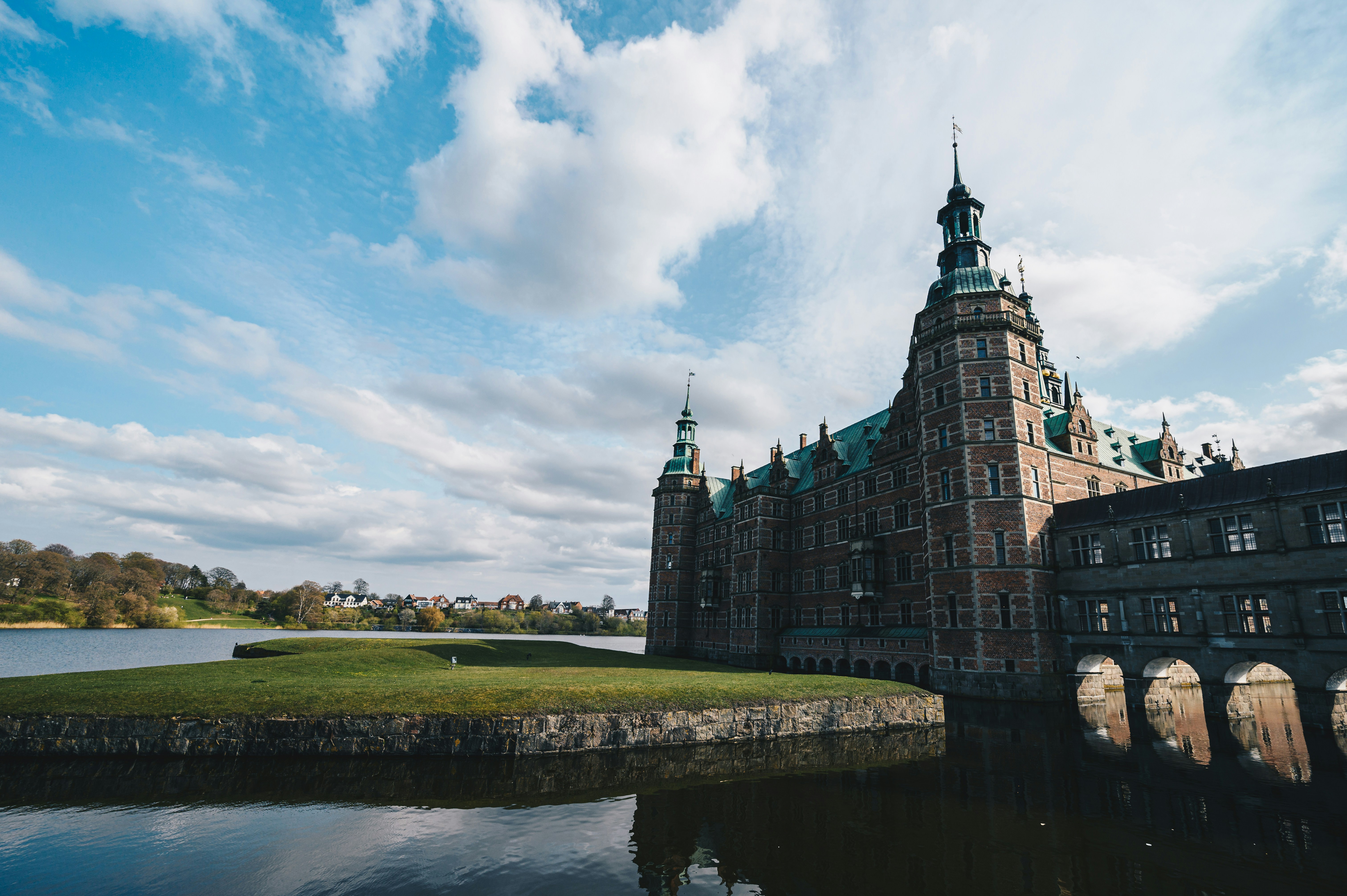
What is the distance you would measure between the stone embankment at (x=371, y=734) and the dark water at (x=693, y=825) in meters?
0.67

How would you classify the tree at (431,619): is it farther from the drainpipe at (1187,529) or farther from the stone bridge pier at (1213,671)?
the drainpipe at (1187,529)

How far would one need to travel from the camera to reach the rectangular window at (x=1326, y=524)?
88.4ft

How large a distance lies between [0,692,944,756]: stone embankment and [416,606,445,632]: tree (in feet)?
402

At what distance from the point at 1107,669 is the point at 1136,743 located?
1963 centimetres

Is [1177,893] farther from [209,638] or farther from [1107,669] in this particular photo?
[209,638]

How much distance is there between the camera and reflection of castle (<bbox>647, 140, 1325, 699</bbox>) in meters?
38.8

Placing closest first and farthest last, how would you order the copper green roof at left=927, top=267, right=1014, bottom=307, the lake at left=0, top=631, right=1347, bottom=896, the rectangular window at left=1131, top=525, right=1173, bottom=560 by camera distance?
the lake at left=0, top=631, right=1347, bottom=896
the rectangular window at left=1131, top=525, right=1173, bottom=560
the copper green roof at left=927, top=267, right=1014, bottom=307

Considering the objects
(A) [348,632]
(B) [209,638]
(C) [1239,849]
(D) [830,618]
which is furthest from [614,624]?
(C) [1239,849]

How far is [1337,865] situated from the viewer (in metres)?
12.8

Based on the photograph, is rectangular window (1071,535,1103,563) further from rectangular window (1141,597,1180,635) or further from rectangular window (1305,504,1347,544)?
rectangular window (1305,504,1347,544)

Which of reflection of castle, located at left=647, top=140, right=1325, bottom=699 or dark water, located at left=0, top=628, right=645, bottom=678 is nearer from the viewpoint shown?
Answer: reflection of castle, located at left=647, top=140, right=1325, bottom=699

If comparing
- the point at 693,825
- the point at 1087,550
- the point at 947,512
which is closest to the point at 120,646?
the point at 693,825

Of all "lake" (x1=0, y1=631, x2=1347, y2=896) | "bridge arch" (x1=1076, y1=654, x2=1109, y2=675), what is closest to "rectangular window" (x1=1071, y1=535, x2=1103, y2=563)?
"bridge arch" (x1=1076, y1=654, x2=1109, y2=675)

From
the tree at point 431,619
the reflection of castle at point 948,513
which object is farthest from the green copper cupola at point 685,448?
the tree at point 431,619
